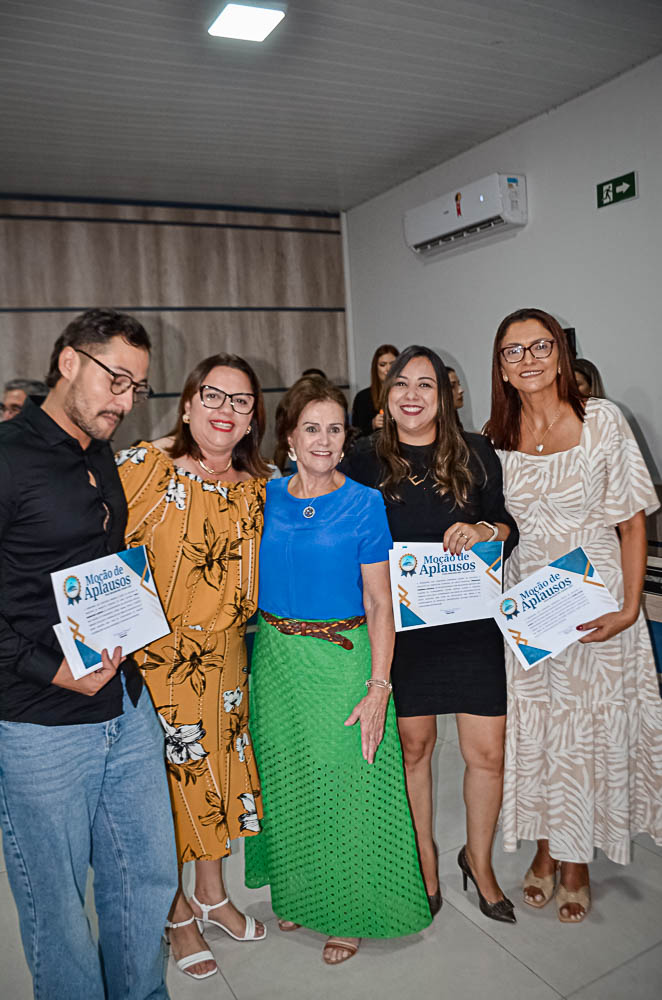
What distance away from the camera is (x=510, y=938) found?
212 cm

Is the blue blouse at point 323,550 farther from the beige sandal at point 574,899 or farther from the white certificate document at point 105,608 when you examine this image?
the beige sandal at point 574,899

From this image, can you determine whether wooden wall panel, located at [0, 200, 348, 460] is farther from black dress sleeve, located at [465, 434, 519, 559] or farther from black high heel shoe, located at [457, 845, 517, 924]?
black high heel shoe, located at [457, 845, 517, 924]

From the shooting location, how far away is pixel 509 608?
205 cm

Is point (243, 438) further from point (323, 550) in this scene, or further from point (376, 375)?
point (376, 375)

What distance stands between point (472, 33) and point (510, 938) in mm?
3917

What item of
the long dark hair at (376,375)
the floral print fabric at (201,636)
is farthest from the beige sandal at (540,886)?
the long dark hair at (376,375)

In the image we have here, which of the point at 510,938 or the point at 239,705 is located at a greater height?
the point at 239,705

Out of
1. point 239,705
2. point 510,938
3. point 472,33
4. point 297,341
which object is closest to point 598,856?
point 510,938

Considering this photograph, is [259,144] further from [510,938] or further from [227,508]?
[510,938]

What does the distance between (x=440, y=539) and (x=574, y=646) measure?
53 centimetres

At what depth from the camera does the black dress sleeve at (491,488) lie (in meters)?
2.13

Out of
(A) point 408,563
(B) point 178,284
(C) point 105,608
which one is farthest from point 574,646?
(B) point 178,284

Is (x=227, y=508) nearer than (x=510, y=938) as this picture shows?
Yes

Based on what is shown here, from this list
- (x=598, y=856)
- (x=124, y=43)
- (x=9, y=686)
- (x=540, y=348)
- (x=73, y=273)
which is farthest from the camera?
(x=73, y=273)
